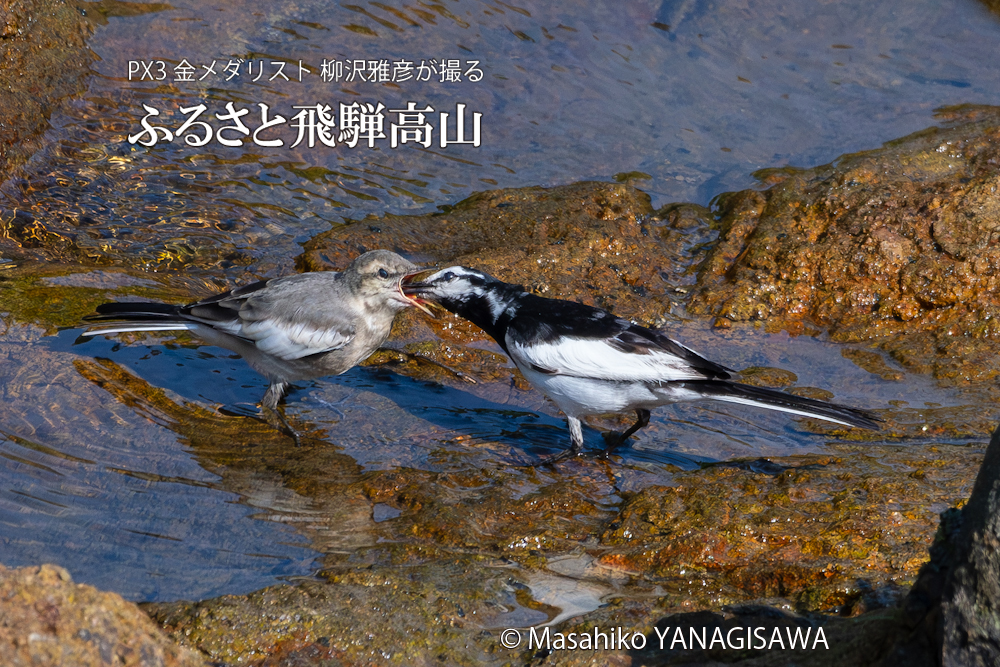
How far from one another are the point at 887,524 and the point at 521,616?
1878mm

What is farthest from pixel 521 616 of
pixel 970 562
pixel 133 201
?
pixel 133 201

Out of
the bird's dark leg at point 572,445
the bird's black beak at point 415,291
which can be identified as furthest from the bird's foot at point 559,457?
the bird's black beak at point 415,291

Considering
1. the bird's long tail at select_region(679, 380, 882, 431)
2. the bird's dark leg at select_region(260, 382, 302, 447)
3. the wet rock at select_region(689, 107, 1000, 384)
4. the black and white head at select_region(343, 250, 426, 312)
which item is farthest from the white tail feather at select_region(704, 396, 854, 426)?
the bird's dark leg at select_region(260, 382, 302, 447)

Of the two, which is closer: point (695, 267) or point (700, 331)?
point (700, 331)

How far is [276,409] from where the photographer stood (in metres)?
5.79

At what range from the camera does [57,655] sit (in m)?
2.37

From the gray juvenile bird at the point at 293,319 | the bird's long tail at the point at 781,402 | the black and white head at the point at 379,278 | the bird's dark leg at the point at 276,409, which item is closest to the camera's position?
the bird's long tail at the point at 781,402

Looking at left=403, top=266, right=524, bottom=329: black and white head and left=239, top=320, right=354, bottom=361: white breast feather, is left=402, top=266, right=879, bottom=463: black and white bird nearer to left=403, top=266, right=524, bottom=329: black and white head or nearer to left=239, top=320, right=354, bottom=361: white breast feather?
left=403, top=266, right=524, bottom=329: black and white head

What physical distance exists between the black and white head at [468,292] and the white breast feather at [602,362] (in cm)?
62

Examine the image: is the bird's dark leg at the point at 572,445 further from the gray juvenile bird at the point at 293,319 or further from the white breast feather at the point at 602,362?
the gray juvenile bird at the point at 293,319

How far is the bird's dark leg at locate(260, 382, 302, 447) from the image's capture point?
18.1 ft

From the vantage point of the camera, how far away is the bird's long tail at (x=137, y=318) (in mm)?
5590

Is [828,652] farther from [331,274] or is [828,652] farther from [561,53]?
[561,53]

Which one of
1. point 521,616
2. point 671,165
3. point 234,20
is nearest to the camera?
point 521,616
